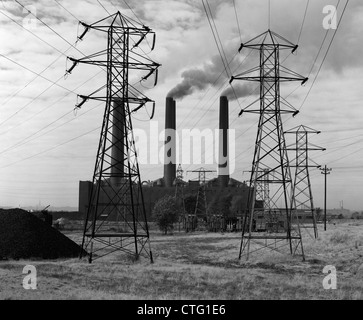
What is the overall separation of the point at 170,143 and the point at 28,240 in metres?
70.2

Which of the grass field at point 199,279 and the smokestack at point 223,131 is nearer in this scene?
the grass field at point 199,279

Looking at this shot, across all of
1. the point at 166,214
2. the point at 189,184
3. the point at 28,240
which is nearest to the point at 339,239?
the point at 28,240

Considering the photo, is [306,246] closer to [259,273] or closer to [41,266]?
[259,273]

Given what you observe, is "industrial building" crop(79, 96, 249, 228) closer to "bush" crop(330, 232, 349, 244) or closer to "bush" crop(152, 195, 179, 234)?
"bush" crop(152, 195, 179, 234)

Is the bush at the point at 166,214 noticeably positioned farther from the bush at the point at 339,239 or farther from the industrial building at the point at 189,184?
the bush at the point at 339,239

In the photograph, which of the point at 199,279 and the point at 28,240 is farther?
the point at 28,240

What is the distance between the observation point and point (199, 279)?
67.4 feet

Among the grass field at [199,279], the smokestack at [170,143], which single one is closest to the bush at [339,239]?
the grass field at [199,279]

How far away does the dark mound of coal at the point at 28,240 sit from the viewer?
1135 inches

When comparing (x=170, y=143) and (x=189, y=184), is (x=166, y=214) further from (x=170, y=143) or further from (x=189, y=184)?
(x=170, y=143)

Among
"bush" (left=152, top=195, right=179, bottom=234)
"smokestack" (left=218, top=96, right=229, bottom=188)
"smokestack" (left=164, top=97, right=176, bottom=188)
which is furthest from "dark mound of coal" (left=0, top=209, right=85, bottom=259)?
"smokestack" (left=218, top=96, right=229, bottom=188)

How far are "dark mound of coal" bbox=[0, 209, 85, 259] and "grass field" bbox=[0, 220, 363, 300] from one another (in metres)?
1.57

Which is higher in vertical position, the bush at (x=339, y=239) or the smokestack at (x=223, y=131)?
the smokestack at (x=223, y=131)

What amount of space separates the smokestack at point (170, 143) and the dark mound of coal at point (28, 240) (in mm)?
57995
